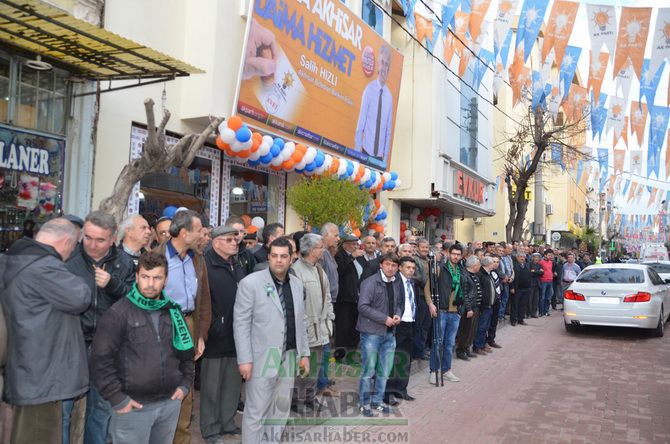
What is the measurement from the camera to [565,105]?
723 inches

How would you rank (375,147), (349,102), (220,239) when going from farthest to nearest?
(375,147)
(349,102)
(220,239)

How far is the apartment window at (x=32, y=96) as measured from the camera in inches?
273

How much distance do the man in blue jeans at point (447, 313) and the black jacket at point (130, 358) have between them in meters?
4.62

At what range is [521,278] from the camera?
43.7 feet

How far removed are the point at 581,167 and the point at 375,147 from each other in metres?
21.9

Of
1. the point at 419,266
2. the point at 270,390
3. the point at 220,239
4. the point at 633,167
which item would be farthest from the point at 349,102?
the point at 633,167

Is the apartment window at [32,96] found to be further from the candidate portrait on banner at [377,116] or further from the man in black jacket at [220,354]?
the candidate portrait on banner at [377,116]

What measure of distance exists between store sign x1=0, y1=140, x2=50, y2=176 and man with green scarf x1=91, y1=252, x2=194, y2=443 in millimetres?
4753

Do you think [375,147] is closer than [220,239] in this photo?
No

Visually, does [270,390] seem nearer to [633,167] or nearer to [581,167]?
[633,167]

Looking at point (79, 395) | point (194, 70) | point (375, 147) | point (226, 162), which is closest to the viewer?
point (79, 395)

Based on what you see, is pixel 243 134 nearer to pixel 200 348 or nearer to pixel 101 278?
pixel 200 348

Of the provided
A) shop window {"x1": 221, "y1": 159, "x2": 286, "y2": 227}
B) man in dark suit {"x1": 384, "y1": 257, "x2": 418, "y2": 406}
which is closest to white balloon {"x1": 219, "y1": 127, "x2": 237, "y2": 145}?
shop window {"x1": 221, "y1": 159, "x2": 286, "y2": 227}

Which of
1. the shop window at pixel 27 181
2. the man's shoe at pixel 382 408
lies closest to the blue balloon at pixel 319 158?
the shop window at pixel 27 181
